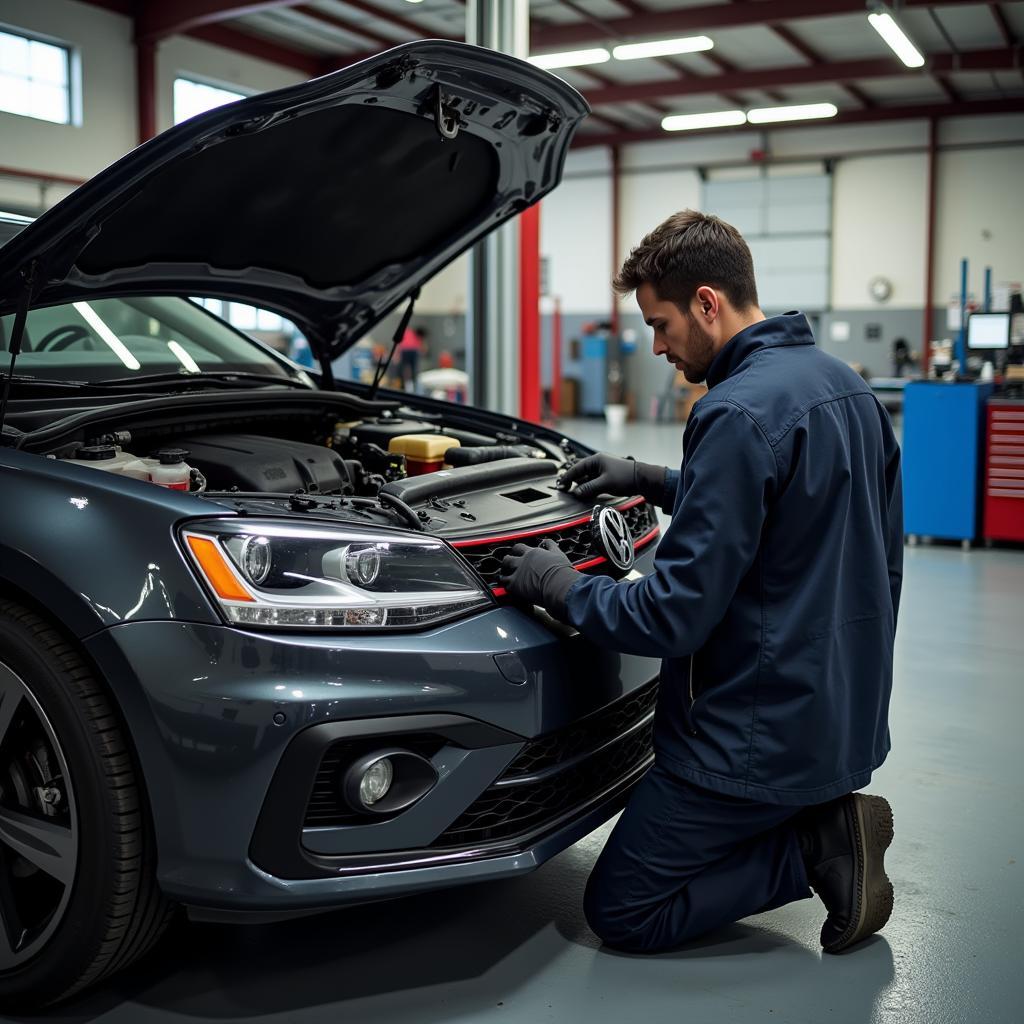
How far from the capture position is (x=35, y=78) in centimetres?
962

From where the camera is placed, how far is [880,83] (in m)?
12.9

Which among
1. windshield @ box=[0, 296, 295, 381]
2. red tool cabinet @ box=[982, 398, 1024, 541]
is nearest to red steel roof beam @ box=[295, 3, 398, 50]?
red tool cabinet @ box=[982, 398, 1024, 541]

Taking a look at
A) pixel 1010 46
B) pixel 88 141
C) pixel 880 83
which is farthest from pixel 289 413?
pixel 880 83

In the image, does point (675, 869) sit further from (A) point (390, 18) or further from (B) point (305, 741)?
(A) point (390, 18)

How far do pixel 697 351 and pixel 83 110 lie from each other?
9684 millimetres

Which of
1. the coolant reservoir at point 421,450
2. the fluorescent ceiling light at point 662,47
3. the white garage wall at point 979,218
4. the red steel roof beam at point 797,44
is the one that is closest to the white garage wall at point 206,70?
the fluorescent ceiling light at point 662,47

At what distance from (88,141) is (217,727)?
998cm

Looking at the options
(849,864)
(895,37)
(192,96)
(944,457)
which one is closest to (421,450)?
(849,864)

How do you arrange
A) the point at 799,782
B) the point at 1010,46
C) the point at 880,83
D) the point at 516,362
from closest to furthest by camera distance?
the point at 799,782 → the point at 516,362 → the point at 1010,46 → the point at 880,83

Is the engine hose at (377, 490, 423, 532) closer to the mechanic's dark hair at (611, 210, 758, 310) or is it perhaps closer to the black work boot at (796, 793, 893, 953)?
the mechanic's dark hair at (611, 210, 758, 310)

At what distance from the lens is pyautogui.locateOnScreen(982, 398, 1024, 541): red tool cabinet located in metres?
5.59

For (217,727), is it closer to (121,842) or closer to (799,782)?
(121,842)

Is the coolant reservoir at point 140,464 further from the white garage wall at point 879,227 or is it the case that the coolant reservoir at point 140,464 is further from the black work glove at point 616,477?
the white garage wall at point 879,227

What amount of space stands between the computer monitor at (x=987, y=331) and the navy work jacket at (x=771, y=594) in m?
5.15
